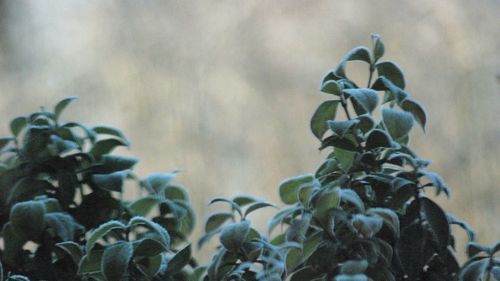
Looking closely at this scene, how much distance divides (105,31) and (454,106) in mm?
875

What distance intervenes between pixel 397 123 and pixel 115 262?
437mm

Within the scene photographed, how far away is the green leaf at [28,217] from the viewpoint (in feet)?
3.36

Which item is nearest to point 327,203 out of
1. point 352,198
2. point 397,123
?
point 352,198

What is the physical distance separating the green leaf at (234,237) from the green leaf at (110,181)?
0.80 feet

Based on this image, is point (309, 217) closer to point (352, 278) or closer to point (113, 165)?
point (352, 278)

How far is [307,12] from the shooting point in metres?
1.58

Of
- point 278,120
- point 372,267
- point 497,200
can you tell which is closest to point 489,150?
point 497,200

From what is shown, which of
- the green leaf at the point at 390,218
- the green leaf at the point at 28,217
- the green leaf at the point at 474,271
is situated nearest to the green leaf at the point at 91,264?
the green leaf at the point at 28,217

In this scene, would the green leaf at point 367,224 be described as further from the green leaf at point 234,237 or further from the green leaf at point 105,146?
the green leaf at point 105,146

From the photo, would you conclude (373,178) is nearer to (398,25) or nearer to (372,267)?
(372,267)

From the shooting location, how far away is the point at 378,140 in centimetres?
92

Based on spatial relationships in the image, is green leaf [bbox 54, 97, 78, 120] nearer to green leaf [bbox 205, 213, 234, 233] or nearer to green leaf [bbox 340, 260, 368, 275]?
green leaf [bbox 205, 213, 234, 233]

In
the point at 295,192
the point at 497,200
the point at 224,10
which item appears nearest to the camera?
the point at 295,192

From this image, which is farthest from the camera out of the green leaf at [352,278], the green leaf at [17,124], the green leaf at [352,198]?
the green leaf at [17,124]
